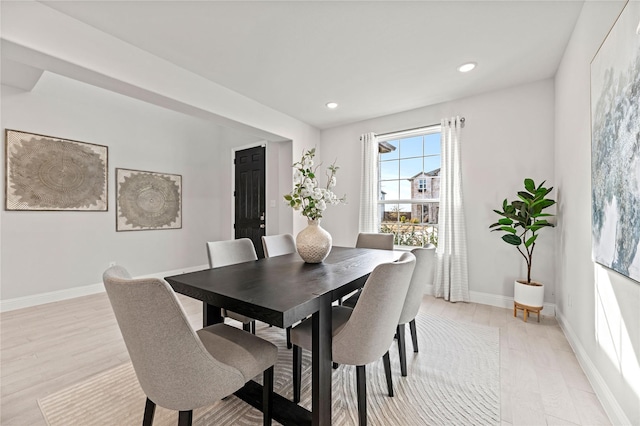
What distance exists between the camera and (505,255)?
10.6 feet

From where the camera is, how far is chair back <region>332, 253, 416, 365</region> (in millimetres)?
1243

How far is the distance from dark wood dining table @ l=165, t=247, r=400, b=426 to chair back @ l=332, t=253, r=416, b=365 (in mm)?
85

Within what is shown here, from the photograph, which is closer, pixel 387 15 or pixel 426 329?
pixel 387 15

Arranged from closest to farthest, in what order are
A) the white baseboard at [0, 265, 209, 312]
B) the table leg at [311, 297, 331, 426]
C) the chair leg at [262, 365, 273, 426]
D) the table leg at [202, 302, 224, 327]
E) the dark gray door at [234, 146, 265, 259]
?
1. the table leg at [311, 297, 331, 426]
2. the chair leg at [262, 365, 273, 426]
3. the table leg at [202, 302, 224, 327]
4. the white baseboard at [0, 265, 209, 312]
5. the dark gray door at [234, 146, 265, 259]

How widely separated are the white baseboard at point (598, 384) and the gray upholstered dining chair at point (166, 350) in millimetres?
1880

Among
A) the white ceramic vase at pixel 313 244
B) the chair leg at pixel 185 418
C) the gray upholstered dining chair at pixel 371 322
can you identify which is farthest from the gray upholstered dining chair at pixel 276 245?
the chair leg at pixel 185 418

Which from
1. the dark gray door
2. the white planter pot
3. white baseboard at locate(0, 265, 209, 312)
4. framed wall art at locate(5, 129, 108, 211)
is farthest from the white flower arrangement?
white baseboard at locate(0, 265, 209, 312)

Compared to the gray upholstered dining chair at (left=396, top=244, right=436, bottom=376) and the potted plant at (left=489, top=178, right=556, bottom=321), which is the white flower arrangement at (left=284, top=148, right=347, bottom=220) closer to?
the gray upholstered dining chair at (left=396, top=244, right=436, bottom=376)

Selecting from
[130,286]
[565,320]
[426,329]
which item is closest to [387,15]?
[130,286]

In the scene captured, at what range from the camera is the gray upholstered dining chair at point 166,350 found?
91 centimetres

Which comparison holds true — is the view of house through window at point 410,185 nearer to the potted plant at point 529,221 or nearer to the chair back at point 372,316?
the potted plant at point 529,221

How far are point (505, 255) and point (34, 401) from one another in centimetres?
425

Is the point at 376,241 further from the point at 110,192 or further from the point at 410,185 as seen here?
the point at 110,192

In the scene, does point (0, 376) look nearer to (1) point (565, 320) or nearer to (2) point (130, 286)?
(2) point (130, 286)
